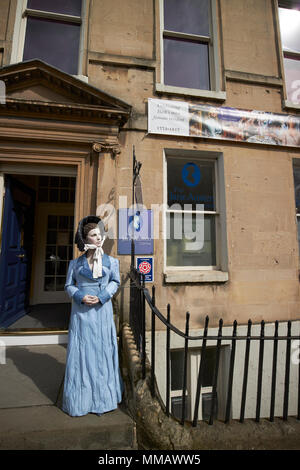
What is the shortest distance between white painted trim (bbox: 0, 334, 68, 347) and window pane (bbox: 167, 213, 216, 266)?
2284mm

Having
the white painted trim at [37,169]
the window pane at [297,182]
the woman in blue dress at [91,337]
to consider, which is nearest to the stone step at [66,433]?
the woman in blue dress at [91,337]

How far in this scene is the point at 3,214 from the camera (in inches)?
167

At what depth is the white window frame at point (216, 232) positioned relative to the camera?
4.16m

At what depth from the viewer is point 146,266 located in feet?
13.4

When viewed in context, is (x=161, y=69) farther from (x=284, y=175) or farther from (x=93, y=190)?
(x=284, y=175)

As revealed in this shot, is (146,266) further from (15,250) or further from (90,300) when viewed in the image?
A: (15,250)

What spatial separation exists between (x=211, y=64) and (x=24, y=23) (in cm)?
387

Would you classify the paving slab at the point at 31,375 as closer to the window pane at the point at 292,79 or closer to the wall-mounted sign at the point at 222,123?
the wall-mounted sign at the point at 222,123

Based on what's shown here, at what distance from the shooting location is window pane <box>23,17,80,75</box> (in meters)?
4.49

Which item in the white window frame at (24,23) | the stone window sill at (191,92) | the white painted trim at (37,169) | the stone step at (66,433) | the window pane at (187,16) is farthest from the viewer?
the window pane at (187,16)

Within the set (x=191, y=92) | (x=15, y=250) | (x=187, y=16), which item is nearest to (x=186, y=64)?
(x=191, y=92)

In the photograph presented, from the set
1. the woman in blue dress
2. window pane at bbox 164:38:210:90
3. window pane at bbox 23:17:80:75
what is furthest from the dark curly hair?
window pane at bbox 164:38:210:90

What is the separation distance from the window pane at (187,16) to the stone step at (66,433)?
22.4 ft
